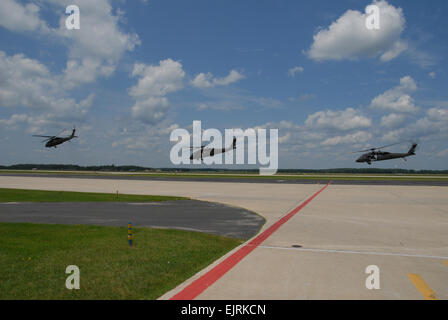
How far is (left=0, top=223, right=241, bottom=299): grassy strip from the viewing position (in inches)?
273

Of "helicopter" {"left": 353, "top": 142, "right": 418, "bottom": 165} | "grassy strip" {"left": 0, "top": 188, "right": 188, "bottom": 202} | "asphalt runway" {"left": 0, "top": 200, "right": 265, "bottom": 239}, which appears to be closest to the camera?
"asphalt runway" {"left": 0, "top": 200, "right": 265, "bottom": 239}

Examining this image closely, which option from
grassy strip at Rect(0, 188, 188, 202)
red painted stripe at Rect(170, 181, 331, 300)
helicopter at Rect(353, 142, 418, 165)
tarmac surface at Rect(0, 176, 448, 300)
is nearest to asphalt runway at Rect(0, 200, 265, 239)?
red painted stripe at Rect(170, 181, 331, 300)

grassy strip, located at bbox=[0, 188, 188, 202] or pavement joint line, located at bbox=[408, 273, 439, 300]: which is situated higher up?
grassy strip, located at bbox=[0, 188, 188, 202]

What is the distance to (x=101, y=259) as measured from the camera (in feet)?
30.0

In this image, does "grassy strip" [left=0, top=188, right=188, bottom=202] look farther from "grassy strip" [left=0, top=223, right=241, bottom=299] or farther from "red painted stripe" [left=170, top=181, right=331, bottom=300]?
"red painted stripe" [left=170, top=181, right=331, bottom=300]

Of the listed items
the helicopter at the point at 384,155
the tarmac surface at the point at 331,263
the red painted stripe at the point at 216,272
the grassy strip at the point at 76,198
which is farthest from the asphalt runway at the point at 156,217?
the helicopter at the point at 384,155

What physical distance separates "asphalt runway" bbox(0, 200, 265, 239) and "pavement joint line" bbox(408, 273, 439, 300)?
6162mm

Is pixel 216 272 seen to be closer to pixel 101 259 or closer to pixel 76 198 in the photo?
pixel 101 259

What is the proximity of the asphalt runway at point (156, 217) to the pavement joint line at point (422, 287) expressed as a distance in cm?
616

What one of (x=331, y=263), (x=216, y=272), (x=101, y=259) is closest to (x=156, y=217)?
(x=101, y=259)
